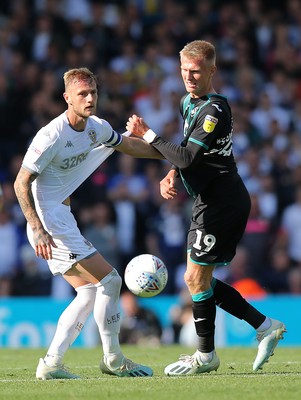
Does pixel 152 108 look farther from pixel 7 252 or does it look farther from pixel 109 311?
pixel 109 311

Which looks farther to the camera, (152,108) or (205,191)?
(152,108)

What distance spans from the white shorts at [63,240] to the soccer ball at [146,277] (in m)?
0.48

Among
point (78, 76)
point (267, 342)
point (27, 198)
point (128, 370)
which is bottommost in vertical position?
point (128, 370)

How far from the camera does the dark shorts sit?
26.9 feet

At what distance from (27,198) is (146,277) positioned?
4.32 ft

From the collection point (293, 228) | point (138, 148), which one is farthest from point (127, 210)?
point (138, 148)

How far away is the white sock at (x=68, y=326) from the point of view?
812 centimetres

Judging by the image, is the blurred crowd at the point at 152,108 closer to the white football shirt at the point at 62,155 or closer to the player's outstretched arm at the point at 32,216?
the white football shirt at the point at 62,155

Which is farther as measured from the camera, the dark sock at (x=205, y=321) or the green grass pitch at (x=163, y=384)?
the dark sock at (x=205, y=321)

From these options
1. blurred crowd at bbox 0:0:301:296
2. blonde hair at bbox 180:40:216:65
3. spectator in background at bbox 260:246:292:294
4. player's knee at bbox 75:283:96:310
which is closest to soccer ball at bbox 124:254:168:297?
player's knee at bbox 75:283:96:310

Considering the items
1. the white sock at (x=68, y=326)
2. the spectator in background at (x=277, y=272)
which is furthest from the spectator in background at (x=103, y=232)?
the white sock at (x=68, y=326)

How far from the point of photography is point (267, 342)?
8359mm

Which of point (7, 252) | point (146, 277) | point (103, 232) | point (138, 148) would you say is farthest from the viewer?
point (7, 252)

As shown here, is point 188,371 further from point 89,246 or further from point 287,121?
point 287,121
